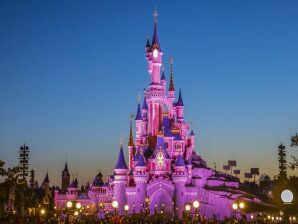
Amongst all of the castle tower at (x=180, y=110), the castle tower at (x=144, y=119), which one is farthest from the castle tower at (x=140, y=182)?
the castle tower at (x=180, y=110)

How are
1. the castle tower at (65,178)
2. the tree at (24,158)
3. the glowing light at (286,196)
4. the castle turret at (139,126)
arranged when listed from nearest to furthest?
1. the glowing light at (286,196)
2. the tree at (24,158)
3. the castle turret at (139,126)
4. the castle tower at (65,178)

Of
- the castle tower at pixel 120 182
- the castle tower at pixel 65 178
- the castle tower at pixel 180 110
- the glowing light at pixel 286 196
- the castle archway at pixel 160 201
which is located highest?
the castle tower at pixel 180 110

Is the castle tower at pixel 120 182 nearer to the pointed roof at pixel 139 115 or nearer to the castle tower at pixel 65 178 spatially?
the pointed roof at pixel 139 115

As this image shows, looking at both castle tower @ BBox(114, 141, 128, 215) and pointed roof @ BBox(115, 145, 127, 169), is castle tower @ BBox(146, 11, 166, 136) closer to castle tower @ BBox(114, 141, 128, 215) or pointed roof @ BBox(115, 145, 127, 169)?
pointed roof @ BBox(115, 145, 127, 169)

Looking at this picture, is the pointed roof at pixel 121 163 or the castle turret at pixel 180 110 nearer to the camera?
the pointed roof at pixel 121 163

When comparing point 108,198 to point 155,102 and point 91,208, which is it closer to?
point 91,208

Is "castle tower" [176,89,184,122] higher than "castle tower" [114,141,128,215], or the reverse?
"castle tower" [176,89,184,122]

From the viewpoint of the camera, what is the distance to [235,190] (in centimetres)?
9700

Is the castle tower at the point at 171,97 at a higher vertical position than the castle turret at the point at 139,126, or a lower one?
higher

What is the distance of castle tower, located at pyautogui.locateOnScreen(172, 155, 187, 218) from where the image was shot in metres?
79.8

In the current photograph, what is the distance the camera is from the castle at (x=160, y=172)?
3184 inches

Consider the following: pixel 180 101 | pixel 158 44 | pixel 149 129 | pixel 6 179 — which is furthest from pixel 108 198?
pixel 6 179

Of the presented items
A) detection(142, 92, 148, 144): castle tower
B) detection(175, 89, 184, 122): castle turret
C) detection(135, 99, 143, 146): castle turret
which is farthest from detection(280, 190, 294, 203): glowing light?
detection(175, 89, 184, 122): castle turret

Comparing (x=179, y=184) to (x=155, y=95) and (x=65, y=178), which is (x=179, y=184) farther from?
(x=65, y=178)
